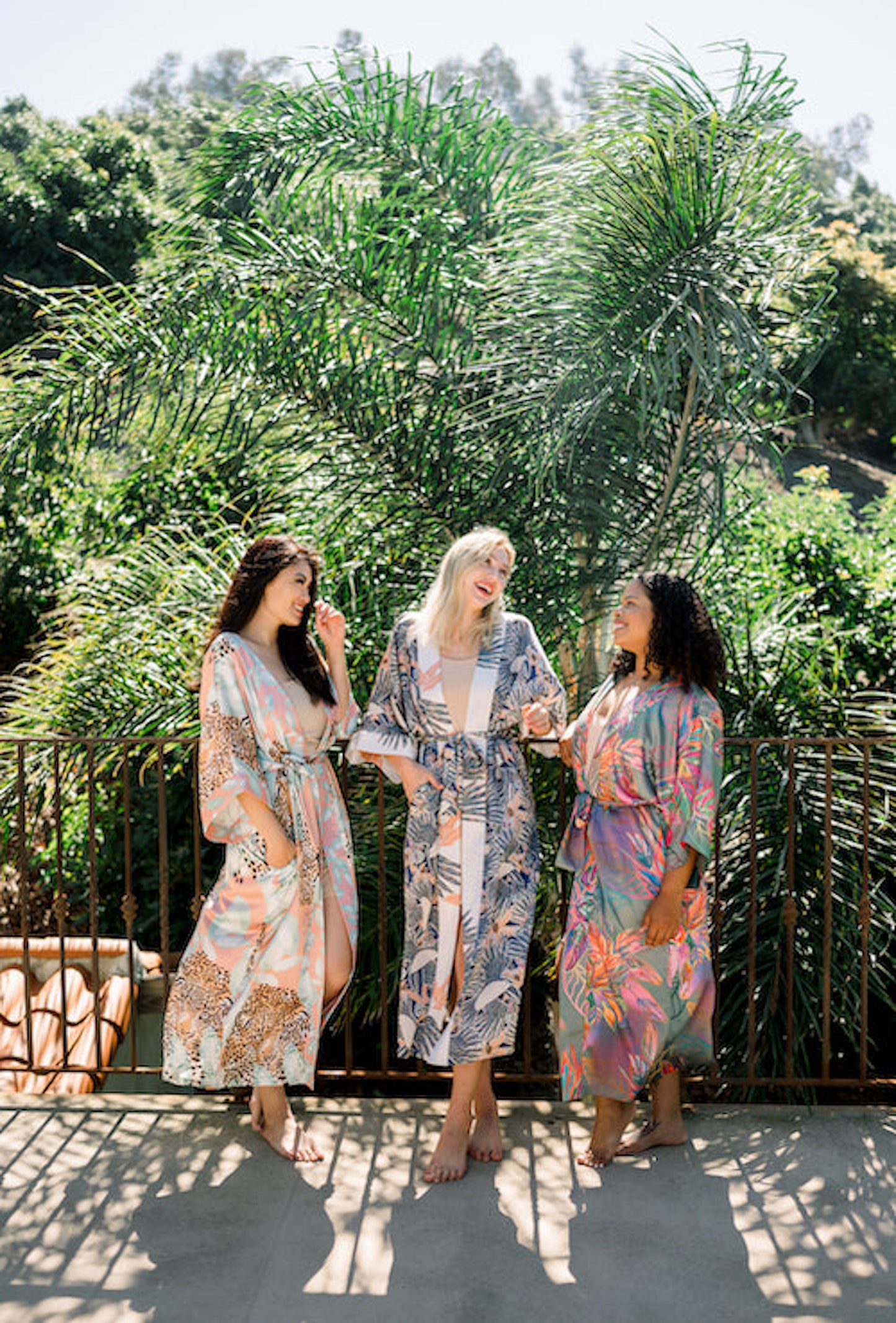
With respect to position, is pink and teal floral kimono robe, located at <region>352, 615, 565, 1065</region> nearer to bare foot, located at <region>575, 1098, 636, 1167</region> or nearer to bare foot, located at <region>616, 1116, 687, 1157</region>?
bare foot, located at <region>575, 1098, 636, 1167</region>

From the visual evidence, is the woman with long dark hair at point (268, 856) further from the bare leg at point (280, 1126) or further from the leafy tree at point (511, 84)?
the leafy tree at point (511, 84)

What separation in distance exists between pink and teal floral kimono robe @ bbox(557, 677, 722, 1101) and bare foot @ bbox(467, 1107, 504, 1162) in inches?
7.4

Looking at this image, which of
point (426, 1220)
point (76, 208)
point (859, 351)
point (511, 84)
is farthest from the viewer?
point (511, 84)

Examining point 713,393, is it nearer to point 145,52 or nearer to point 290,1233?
point 290,1233

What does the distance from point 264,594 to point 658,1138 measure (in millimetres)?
1643

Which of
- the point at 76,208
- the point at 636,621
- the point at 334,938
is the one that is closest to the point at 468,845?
the point at 334,938

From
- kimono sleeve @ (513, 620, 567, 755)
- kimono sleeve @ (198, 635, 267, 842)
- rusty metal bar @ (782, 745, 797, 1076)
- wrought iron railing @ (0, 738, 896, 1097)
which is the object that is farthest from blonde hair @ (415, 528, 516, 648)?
rusty metal bar @ (782, 745, 797, 1076)

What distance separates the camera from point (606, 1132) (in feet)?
10.2

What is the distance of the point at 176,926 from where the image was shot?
6.91m

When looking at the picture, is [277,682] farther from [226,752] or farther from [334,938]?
[334,938]

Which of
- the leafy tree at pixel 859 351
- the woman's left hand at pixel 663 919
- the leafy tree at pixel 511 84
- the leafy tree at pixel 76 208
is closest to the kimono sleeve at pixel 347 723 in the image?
the woman's left hand at pixel 663 919

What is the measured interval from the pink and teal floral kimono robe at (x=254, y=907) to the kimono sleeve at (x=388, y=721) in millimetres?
135

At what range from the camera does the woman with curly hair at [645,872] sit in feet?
9.84

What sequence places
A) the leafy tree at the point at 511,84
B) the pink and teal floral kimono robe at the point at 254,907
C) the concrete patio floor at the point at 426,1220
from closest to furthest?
1. the concrete patio floor at the point at 426,1220
2. the pink and teal floral kimono robe at the point at 254,907
3. the leafy tree at the point at 511,84
